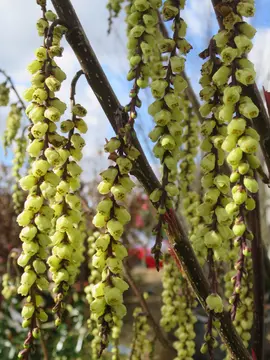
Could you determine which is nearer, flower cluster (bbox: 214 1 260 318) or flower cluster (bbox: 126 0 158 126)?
flower cluster (bbox: 214 1 260 318)

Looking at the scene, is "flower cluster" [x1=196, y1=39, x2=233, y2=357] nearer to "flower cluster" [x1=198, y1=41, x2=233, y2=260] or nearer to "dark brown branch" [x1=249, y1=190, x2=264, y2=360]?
"flower cluster" [x1=198, y1=41, x2=233, y2=260]

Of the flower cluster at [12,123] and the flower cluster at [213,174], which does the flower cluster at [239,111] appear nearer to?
the flower cluster at [213,174]

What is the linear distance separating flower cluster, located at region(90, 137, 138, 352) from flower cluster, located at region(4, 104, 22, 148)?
1322mm

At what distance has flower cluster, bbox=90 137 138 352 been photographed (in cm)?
73

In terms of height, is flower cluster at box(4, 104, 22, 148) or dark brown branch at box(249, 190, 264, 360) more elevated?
flower cluster at box(4, 104, 22, 148)

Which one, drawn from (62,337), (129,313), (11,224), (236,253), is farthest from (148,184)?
(11,224)

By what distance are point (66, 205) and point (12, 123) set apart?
1242mm

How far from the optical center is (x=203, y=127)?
2.72 ft

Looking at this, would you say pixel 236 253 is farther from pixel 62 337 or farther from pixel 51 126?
pixel 62 337

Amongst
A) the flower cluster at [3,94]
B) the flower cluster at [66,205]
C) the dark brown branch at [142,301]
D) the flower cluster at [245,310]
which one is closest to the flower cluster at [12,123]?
the flower cluster at [3,94]

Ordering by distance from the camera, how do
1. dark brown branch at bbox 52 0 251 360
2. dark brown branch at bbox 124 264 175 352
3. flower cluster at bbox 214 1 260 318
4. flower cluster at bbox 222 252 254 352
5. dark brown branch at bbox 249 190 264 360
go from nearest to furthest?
flower cluster at bbox 214 1 260 318 < dark brown branch at bbox 52 0 251 360 < dark brown branch at bbox 249 190 264 360 < flower cluster at bbox 222 252 254 352 < dark brown branch at bbox 124 264 175 352

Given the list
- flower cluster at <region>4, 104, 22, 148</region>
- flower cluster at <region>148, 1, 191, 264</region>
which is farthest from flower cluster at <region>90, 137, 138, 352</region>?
flower cluster at <region>4, 104, 22, 148</region>

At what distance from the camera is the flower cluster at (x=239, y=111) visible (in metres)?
0.71

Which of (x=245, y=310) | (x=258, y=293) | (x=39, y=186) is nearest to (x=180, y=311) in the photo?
(x=245, y=310)
